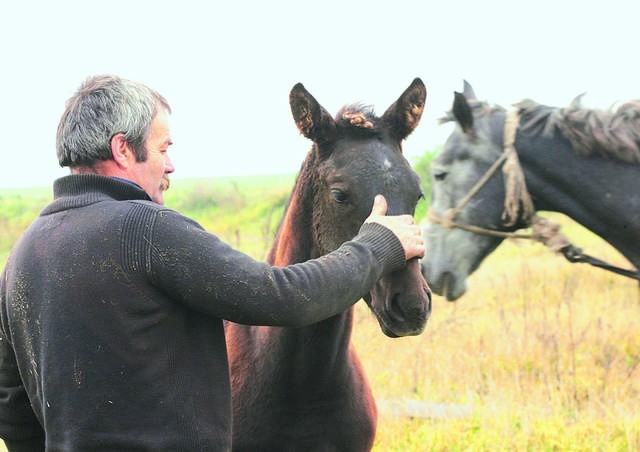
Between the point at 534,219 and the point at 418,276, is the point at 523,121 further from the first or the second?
the point at 418,276

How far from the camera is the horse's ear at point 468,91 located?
16.3ft

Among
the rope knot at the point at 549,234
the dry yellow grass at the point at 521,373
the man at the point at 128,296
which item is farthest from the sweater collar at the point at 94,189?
the dry yellow grass at the point at 521,373

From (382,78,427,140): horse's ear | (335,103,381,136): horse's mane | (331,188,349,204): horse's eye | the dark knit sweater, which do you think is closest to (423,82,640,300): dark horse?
(382,78,427,140): horse's ear

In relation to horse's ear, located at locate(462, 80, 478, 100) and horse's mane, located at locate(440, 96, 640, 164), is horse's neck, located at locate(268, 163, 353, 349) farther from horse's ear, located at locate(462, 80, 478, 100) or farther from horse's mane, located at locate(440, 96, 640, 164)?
Answer: horse's ear, located at locate(462, 80, 478, 100)

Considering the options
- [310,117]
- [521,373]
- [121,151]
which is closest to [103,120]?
[121,151]

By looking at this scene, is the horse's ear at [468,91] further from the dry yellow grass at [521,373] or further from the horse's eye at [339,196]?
the horse's eye at [339,196]

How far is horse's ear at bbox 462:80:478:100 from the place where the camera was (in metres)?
4.97

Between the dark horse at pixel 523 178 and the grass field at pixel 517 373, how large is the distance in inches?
25.6

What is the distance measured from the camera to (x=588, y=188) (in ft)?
13.6

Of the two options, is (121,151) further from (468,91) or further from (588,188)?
(468,91)

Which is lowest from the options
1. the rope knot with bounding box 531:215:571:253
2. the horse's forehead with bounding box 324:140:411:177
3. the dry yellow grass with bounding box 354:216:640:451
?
the dry yellow grass with bounding box 354:216:640:451

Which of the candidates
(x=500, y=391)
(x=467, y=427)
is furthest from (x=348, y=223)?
(x=500, y=391)

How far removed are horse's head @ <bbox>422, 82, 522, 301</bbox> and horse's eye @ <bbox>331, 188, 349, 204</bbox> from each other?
2.08 m

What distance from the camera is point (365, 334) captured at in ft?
25.8
